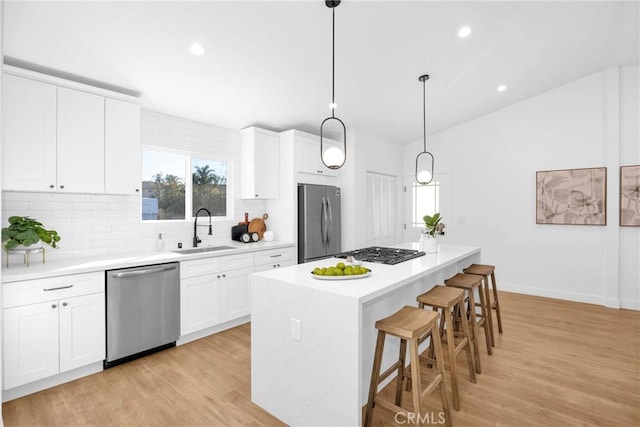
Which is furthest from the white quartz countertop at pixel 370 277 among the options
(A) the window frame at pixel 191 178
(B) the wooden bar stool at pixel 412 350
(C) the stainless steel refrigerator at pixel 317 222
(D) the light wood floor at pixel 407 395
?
(A) the window frame at pixel 191 178

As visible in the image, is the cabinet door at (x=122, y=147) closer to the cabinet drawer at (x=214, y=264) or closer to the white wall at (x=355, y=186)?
the cabinet drawer at (x=214, y=264)

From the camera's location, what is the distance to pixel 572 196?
15.4 ft

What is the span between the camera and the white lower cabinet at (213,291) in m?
3.20

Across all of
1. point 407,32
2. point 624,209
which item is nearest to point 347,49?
point 407,32

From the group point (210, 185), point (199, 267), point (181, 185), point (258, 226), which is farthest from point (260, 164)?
point (199, 267)

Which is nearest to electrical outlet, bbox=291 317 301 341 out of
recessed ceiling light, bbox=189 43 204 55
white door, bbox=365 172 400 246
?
recessed ceiling light, bbox=189 43 204 55

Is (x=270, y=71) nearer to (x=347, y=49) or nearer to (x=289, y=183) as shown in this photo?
(x=347, y=49)

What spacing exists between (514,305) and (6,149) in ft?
19.1

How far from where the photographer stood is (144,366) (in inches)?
110

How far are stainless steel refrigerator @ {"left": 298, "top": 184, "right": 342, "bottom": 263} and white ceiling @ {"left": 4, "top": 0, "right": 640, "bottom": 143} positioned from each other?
39.7 inches

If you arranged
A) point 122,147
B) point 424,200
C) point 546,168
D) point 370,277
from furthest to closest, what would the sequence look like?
point 424,200 < point 546,168 < point 122,147 < point 370,277

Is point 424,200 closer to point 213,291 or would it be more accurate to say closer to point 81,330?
point 213,291

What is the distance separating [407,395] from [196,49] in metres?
3.22

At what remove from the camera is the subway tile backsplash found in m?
2.88
